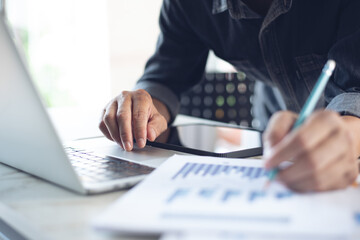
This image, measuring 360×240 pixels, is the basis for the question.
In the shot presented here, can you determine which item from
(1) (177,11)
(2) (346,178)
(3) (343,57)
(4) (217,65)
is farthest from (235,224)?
(4) (217,65)

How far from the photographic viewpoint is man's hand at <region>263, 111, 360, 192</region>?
0.34 metres

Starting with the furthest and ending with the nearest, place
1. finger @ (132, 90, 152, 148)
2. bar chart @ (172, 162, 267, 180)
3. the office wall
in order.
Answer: the office wall → finger @ (132, 90, 152, 148) → bar chart @ (172, 162, 267, 180)

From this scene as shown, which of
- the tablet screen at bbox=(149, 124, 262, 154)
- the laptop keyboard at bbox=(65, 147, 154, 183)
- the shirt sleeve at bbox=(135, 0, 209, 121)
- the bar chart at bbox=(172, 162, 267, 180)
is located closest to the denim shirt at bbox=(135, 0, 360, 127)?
the shirt sleeve at bbox=(135, 0, 209, 121)

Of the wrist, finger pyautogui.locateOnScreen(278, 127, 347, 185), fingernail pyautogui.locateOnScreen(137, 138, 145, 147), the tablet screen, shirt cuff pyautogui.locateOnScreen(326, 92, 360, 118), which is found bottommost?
the tablet screen

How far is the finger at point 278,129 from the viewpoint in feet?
1.21

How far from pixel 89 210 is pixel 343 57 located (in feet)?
1.86

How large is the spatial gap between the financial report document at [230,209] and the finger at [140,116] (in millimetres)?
232

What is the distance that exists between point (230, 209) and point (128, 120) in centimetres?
36

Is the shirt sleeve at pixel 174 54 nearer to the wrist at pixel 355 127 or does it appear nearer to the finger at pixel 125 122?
the finger at pixel 125 122

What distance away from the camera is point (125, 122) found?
25.5 inches

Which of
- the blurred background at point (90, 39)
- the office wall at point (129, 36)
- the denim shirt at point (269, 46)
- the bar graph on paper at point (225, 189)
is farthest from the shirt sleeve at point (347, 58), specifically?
the office wall at point (129, 36)

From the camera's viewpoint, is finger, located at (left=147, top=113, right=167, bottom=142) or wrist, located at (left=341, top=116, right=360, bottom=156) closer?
wrist, located at (left=341, top=116, right=360, bottom=156)

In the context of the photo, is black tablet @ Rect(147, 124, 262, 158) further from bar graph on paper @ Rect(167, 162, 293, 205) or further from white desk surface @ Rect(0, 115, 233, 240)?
white desk surface @ Rect(0, 115, 233, 240)

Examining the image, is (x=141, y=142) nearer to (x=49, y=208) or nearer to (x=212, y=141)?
(x=212, y=141)
